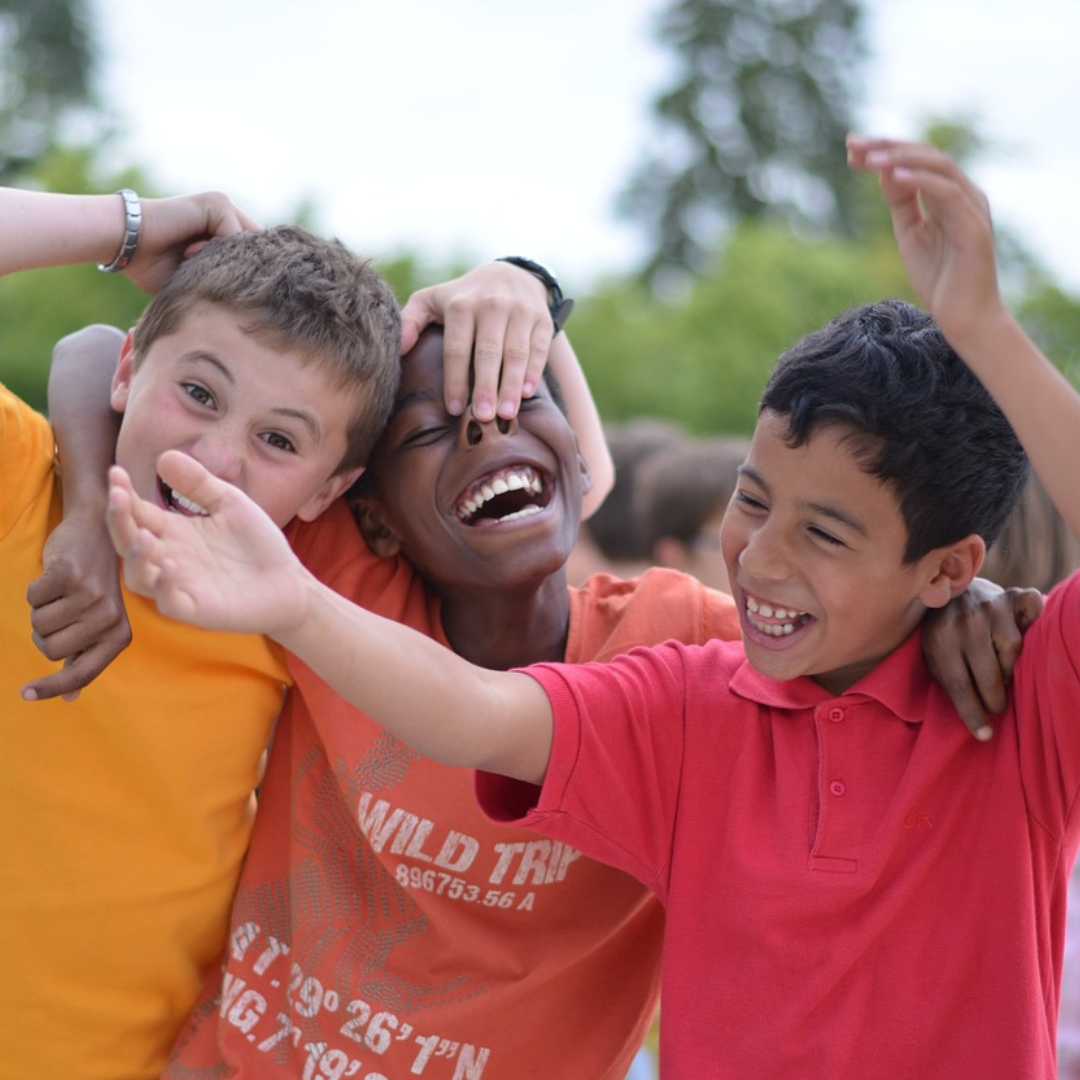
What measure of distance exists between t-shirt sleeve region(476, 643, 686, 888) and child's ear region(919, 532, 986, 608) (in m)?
0.38

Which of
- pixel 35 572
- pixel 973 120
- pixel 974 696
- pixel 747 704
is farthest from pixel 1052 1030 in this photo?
pixel 973 120

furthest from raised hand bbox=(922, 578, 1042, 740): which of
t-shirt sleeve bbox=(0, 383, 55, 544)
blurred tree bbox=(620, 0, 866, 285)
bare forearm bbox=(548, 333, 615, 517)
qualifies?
blurred tree bbox=(620, 0, 866, 285)

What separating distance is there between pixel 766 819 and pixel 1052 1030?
470mm

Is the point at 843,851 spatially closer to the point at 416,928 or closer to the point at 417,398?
the point at 416,928

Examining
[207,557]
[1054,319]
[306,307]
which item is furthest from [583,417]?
[1054,319]

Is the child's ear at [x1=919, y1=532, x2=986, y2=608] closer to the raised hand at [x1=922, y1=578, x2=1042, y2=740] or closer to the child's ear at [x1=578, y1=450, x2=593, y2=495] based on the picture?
the raised hand at [x1=922, y1=578, x2=1042, y2=740]

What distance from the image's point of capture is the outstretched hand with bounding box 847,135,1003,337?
64.7 inches

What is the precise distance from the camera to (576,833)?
1956 mm

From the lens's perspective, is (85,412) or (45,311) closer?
(85,412)

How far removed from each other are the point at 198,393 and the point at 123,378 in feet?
0.79

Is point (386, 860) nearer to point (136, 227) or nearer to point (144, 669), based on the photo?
point (144, 669)

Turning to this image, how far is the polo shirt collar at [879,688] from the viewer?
78.2 inches

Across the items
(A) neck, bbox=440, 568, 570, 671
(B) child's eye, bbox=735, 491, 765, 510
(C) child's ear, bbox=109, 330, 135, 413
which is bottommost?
(A) neck, bbox=440, 568, 570, 671

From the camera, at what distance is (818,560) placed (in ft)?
6.37
